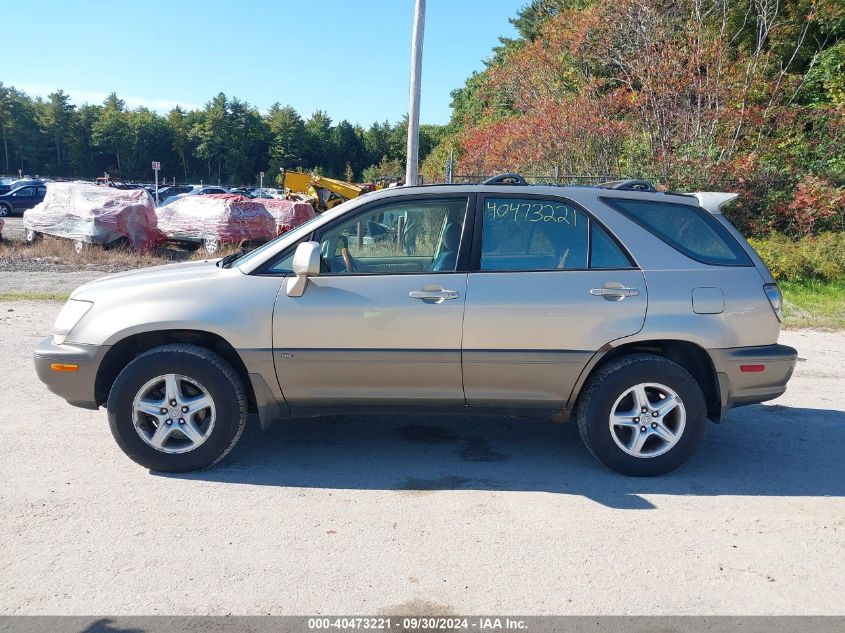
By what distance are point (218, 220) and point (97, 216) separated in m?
2.75

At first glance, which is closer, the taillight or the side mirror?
the side mirror

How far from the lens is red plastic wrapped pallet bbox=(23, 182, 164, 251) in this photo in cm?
1600

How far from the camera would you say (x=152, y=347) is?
14.4ft

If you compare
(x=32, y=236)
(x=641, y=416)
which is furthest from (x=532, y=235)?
(x=32, y=236)

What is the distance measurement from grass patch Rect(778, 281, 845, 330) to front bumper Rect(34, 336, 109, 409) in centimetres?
878

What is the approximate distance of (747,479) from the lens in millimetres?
4414

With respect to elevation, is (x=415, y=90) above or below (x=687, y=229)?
above

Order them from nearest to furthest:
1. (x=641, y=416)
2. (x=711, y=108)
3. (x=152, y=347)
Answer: (x=641, y=416) → (x=152, y=347) → (x=711, y=108)

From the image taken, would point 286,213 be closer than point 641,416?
No

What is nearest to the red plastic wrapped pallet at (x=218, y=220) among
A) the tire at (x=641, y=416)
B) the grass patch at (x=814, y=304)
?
the grass patch at (x=814, y=304)

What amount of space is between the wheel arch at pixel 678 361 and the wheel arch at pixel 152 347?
214cm

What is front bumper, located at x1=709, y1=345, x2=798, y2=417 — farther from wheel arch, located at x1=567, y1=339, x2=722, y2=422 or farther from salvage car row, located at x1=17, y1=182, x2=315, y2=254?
salvage car row, located at x1=17, y1=182, x2=315, y2=254

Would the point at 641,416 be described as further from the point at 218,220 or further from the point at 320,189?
the point at 320,189

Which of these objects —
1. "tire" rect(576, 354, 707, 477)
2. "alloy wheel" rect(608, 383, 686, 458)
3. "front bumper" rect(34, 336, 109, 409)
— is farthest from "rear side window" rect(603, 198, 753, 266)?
"front bumper" rect(34, 336, 109, 409)
